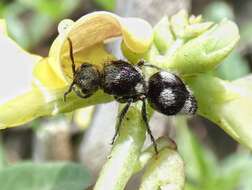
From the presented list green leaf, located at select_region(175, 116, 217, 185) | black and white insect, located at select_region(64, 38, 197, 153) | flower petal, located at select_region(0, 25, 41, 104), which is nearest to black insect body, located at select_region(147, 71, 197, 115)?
black and white insect, located at select_region(64, 38, 197, 153)

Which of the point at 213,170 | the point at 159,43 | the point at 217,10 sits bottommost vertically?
the point at 213,170

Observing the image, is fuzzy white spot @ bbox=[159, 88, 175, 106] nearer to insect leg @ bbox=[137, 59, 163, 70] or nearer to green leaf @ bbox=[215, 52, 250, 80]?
insect leg @ bbox=[137, 59, 163, 70]

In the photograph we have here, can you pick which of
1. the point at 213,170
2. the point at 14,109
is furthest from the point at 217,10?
the point at 14,109

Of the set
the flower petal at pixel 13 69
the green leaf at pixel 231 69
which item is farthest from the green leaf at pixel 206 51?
the green leaf at pixel 231 69

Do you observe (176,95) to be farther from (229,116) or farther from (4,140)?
(4,140)

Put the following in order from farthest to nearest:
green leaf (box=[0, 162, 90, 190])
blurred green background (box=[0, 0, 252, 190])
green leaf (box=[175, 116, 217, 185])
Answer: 1. green leaf (box=[175, 116, 217, 185])
2. blurred green background (box=[0, 0, 252, 190])
3. green leaf (box=[0, 162, 90, 190])

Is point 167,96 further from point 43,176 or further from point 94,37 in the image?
point 43,176
